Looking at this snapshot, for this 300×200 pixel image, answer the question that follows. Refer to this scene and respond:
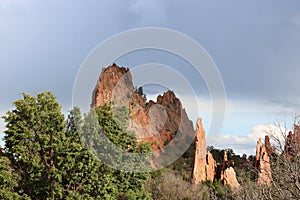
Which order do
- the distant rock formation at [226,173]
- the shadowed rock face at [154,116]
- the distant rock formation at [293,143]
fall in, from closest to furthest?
the distant rock formation at [293,143] → the shadowed rock face at [154,116] → the distant rock formation at [226,173]

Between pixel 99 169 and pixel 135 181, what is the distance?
6.68ft

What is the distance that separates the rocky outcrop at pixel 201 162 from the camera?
5522 centimetres

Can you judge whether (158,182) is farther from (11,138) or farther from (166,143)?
(11,138)

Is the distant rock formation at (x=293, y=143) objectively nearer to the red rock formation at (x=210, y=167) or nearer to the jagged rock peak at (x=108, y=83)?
the jagged rock peak at (x=108, y=83)

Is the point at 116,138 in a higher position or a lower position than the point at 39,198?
higher

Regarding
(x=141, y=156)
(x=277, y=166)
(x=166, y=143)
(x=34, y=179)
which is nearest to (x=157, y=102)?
(x=166, y=143)

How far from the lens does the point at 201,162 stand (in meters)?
57.3

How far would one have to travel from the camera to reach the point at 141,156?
21188 mm

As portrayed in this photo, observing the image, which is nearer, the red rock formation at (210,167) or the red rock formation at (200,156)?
the red rock formation at (200,156)

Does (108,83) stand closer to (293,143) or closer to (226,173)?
(226,173)

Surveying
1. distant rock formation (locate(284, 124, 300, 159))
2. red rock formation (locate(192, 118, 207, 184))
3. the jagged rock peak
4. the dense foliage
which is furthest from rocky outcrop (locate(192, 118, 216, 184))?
distant rock formation (locate(284, 124, 300, 159))

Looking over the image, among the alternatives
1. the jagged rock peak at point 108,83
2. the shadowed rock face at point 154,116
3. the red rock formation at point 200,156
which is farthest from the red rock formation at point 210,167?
the shadowed rock face at point 154,116

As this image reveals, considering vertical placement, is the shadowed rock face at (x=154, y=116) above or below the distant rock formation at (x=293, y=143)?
above

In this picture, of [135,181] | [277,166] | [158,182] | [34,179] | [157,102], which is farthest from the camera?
[158,182]
